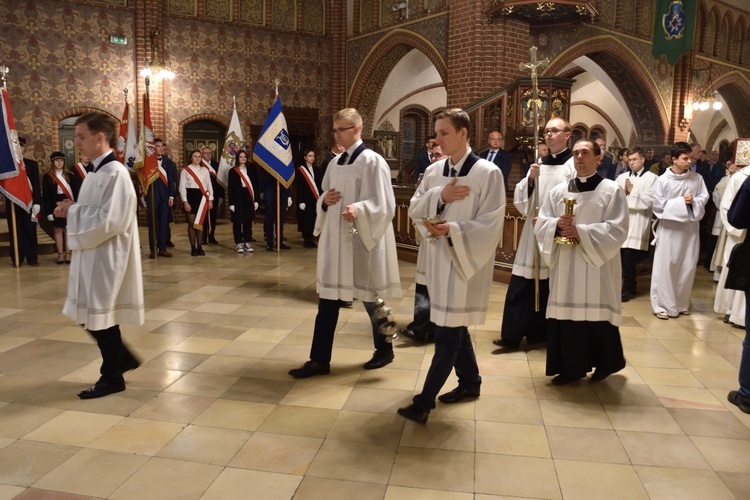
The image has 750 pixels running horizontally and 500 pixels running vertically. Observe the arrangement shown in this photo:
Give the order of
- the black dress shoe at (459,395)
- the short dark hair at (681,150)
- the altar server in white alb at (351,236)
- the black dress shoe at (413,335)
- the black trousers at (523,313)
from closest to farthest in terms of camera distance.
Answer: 1. the black dress shoe at (459,395)
2. the altar server in white alb at (351,236)
3. the black trousers at (523,313)
4. the black dress shoe at (413,335)
5. the short dark hair at (681,150)

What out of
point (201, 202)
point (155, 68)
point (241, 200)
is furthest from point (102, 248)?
point (155, 68)

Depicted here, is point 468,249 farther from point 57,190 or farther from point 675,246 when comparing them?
point 57,190

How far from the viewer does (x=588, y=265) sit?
422cm

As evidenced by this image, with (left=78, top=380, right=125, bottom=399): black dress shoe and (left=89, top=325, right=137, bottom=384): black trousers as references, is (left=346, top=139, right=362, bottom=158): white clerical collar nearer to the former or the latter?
(left=89, top=325, right=137, bottom=384): black trousers

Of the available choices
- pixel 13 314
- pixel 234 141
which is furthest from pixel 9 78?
pixel 13 314

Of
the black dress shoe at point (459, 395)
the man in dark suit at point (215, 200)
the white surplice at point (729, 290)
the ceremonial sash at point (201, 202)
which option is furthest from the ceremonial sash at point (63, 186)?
the white surplice at point (729, 290)

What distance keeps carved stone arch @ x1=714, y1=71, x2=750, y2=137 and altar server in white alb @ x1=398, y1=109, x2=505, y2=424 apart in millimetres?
18178

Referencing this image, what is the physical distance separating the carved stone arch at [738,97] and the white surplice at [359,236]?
17.9 metres

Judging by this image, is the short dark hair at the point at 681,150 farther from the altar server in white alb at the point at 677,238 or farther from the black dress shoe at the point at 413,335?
the black dress shoe at the point at 413,335

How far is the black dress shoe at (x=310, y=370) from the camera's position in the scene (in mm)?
4430

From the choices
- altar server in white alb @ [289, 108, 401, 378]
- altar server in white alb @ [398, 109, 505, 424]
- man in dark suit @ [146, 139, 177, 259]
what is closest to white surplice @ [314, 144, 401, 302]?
altar server in white alb @ [289, 108, 401, 378]

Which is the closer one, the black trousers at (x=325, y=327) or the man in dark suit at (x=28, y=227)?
the black trousers at (x=325, y=327)

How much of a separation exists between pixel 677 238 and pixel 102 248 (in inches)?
214

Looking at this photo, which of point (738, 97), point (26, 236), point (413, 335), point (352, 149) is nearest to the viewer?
point (352, 149)
